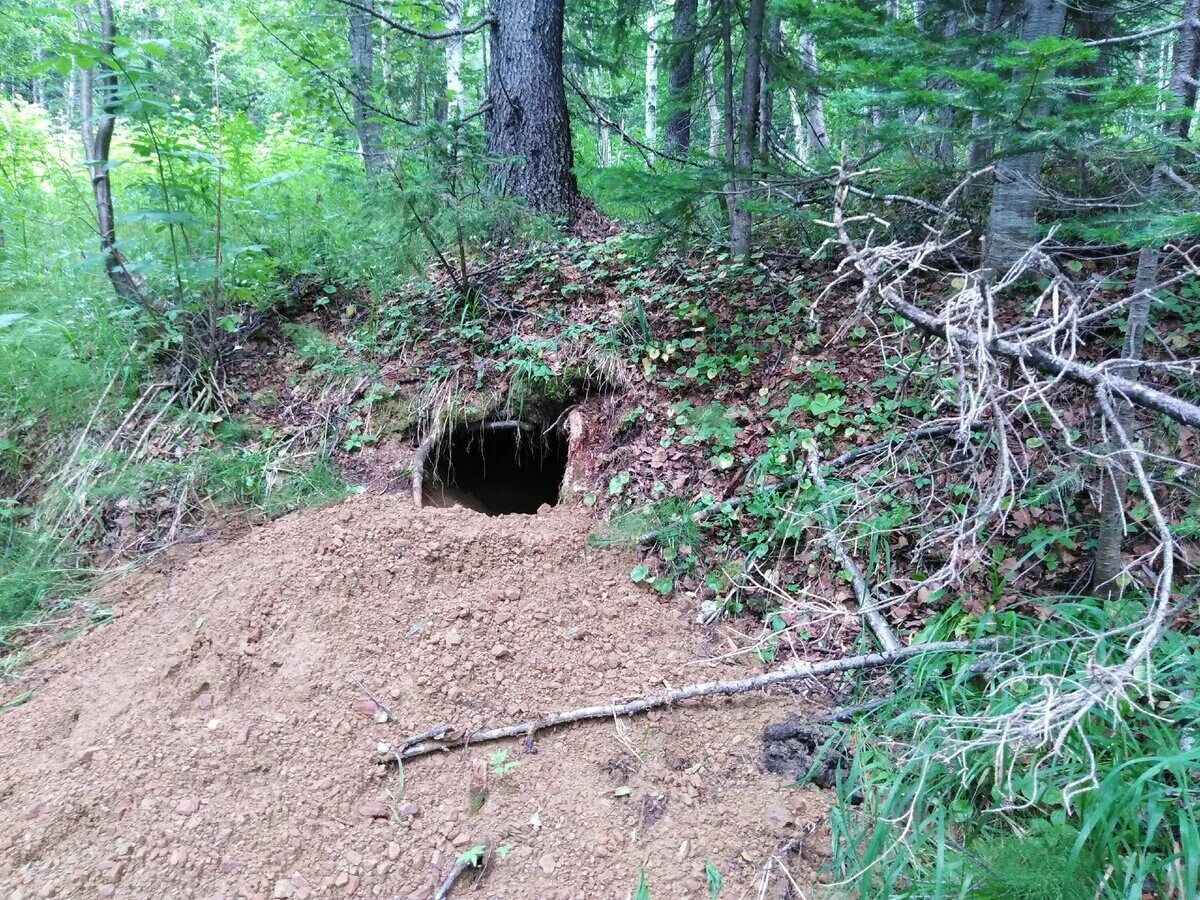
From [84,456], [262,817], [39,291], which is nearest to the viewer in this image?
[262,817]

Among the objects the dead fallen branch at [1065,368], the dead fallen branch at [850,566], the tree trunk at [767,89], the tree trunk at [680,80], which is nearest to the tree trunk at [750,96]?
the tree trunk at [767,89]

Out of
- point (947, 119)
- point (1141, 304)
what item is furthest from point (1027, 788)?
point (947, 119)

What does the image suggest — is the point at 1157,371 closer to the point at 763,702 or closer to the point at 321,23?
the point at 763,702

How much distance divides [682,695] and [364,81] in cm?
582

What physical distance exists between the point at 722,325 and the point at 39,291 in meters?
5.03

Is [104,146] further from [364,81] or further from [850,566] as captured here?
[850,566]

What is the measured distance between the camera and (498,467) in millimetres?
5273

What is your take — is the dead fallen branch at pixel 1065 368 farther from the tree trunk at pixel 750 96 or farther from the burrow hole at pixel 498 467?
the burrow hole at pixel 498 467

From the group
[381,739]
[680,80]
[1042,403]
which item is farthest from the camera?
[680,80]

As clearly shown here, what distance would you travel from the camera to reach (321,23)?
7.43 metres

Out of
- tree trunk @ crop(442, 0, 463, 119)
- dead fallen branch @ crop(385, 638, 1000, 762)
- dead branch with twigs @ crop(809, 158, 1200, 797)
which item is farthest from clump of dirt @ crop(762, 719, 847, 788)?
tree trunk @ crop(442, 0, 463, 119)

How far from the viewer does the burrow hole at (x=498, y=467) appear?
4.51 metres

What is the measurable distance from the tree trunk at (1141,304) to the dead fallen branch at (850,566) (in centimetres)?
78

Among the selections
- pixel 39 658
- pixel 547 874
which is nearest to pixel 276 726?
pixel 547 874
